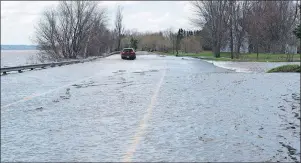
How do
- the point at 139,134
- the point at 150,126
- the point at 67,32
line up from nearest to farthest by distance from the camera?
the point at 139,134, the point at 150,126, the point at 67,32

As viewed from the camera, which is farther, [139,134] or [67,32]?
[67,32]

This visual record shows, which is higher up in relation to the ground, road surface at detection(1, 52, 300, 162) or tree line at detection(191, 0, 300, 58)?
tree line at detection(191, 0, 300, 58)

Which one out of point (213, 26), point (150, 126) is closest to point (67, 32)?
point (213, 26)

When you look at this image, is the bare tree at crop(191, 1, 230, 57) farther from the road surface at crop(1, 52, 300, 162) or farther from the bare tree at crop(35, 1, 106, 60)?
the road surface at crop(1, 52, 300, 162)

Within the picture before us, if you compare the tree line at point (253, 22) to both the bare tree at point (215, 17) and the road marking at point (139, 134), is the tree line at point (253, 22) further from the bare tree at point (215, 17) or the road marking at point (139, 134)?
the road marking at point (139, 134)

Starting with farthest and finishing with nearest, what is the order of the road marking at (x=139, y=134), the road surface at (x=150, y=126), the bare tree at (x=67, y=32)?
1. the bare tree at (x=67, y=32)
2. the road surface at (x=150, y=126)
3. the road marking at (x=139, y=134)

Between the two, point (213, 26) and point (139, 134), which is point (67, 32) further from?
point (139, 134)

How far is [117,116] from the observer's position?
399 inches

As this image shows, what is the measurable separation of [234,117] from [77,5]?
180ft

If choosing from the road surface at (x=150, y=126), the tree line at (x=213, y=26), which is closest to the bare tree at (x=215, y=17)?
the tree line at (x=213, y=26)

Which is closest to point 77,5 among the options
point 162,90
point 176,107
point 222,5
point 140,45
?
point 222,5

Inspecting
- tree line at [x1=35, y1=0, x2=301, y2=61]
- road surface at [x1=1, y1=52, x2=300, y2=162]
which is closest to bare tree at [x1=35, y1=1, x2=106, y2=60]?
tree line at [x1=35, y1=0, x2=301, y2=61]

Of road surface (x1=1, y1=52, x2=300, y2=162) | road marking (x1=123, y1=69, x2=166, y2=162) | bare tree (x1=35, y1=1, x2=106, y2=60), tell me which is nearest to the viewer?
road marking (x1=123, y1=69, x2=166, y2=162)

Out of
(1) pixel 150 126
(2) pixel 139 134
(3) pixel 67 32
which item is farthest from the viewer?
(3) pixel 67 32
